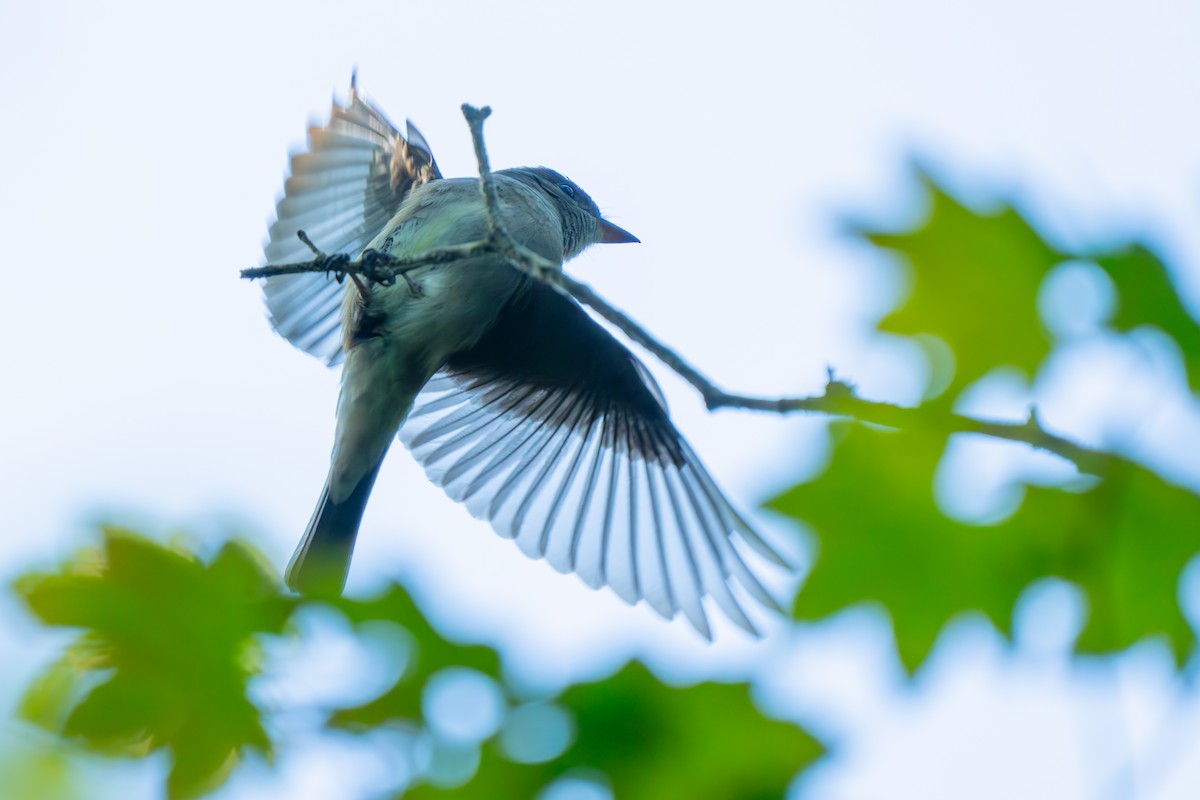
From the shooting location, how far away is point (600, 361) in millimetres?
6195

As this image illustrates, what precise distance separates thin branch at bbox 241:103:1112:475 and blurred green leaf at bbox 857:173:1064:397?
11 centimetres

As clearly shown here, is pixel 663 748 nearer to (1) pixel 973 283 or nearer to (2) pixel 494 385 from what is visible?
(1) pixel 973 283

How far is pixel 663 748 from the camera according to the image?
6.44 feet

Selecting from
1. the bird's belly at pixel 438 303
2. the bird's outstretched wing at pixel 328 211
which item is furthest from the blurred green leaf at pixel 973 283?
the bird's outstretched wing at pixel 328 211

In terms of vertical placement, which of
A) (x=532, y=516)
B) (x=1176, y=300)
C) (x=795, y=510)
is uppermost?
(x=1176, y=300)

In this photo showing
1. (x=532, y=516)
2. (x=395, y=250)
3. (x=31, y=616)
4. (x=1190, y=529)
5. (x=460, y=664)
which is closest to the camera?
(x=1190, y=529)

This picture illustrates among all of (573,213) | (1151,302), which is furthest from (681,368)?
(573,213)

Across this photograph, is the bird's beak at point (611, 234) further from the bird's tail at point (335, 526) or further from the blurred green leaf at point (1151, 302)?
the blurred green leaf at point (1151, 302)

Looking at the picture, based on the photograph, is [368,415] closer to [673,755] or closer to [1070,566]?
[673,755]

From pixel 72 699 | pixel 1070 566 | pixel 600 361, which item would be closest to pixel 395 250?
pixel 600 361

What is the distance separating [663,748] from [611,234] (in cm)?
519

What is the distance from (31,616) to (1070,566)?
1538 millimetres

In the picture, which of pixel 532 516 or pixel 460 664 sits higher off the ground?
pixel 460 664

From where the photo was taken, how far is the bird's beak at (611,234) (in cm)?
689
